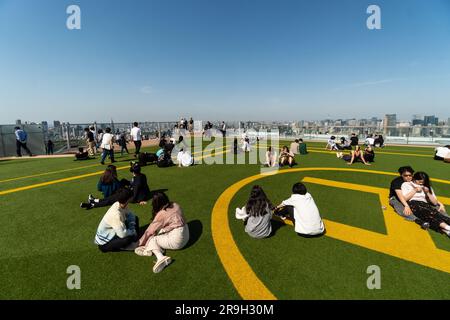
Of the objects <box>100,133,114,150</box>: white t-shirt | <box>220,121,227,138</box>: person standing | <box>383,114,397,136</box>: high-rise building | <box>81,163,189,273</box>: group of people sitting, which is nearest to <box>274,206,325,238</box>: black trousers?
<box>81,163,189,273</box>: group of people sitting

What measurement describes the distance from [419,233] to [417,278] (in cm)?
179

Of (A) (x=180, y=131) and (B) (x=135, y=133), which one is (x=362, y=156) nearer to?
(B) (x=135, y=133)

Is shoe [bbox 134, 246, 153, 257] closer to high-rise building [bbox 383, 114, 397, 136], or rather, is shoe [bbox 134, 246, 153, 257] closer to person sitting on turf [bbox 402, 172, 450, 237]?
person sitting on turf [bbox 402, 172, 450, 237]

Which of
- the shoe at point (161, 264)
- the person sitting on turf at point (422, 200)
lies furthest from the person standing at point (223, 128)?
the shoe at point (161, 264)

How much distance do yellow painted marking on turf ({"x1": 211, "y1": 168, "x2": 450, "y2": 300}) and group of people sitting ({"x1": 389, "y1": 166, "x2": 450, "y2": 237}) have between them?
209 mm

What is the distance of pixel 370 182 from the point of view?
8086 mm

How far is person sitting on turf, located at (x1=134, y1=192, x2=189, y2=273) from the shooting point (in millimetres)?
3858

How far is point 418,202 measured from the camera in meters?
5.02

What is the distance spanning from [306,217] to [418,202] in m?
3.13

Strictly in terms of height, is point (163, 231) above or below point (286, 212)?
above

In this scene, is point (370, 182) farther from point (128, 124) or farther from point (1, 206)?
point (128, 124)

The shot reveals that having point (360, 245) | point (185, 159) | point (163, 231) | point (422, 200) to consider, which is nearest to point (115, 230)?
point (163, 231)

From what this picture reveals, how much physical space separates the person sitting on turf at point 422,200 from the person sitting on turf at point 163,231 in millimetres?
5410
